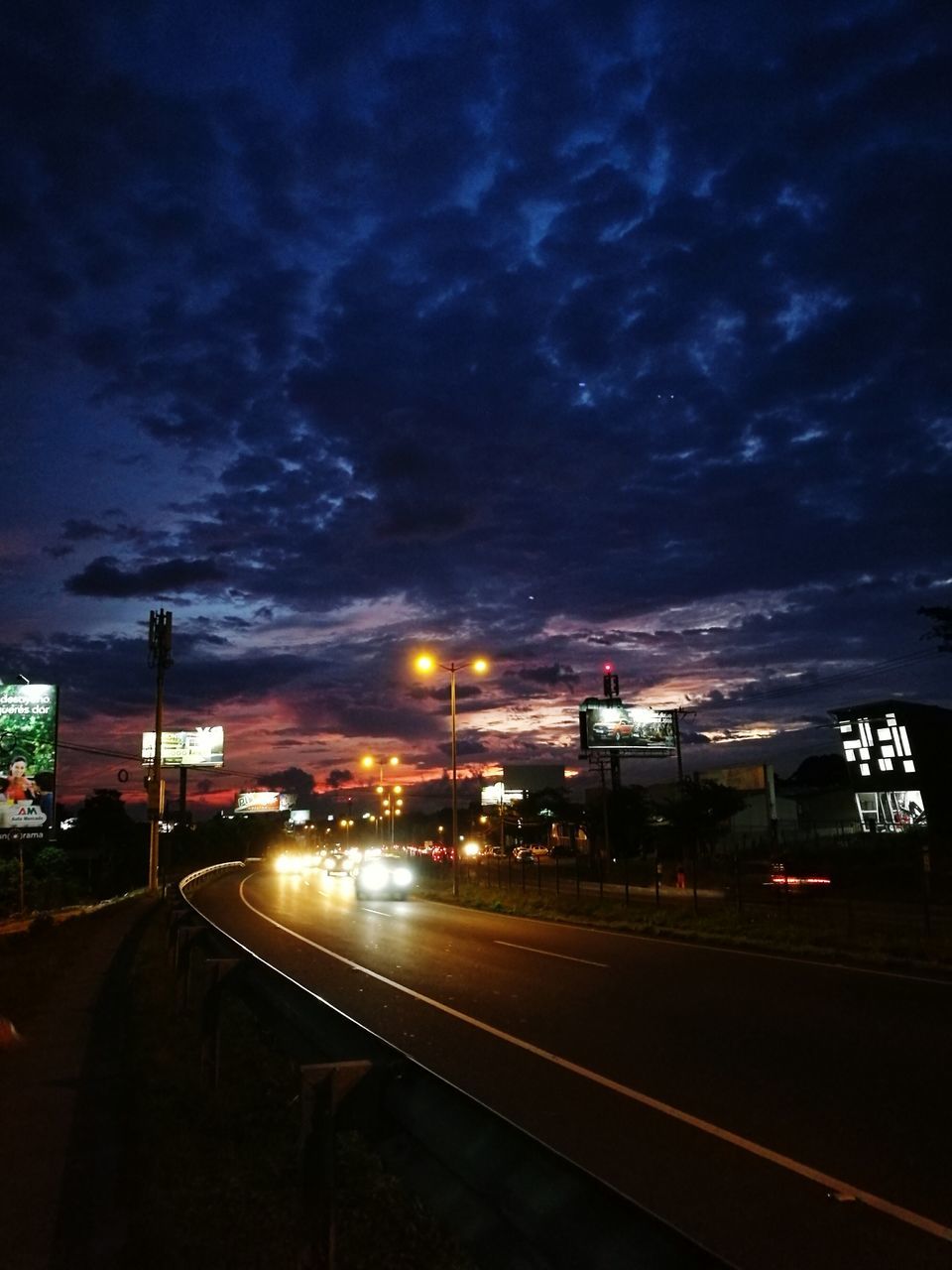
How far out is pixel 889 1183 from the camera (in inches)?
242

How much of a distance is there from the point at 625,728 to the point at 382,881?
1308 inches

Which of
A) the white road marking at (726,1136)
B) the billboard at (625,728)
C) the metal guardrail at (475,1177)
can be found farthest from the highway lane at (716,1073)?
the billboard at (625,728)

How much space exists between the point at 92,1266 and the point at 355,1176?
1569mm

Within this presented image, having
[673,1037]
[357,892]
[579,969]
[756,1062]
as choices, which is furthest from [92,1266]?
[357,892]

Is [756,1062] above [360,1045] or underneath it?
underneath

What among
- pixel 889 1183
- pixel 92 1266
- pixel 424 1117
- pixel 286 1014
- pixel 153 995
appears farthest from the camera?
pixel 153 995

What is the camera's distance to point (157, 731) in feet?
150

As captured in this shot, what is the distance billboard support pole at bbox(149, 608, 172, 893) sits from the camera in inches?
1790

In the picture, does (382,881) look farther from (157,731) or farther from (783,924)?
(783,924)

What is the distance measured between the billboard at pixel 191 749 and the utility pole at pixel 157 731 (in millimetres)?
32894

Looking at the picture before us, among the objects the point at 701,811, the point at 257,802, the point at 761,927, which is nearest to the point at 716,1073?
the point at 761,927

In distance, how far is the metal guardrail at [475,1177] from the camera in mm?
2824

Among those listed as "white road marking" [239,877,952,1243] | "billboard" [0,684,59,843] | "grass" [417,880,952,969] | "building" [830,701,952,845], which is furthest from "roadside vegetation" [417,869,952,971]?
"building" [830,701,952,845]

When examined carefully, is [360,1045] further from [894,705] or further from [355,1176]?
[894,705]
